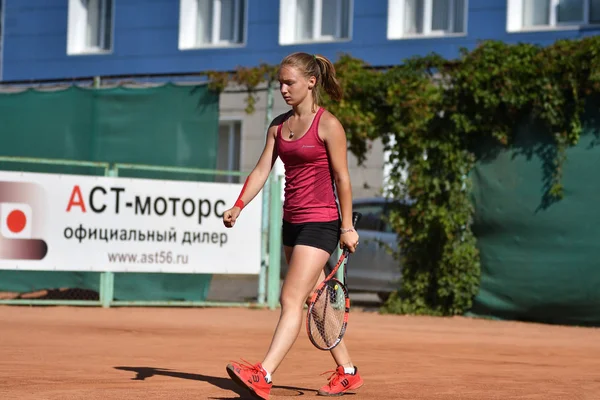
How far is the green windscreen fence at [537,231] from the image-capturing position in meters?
13.8

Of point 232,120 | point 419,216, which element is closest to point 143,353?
point 419,216

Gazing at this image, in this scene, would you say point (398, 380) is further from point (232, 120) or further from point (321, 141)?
point (232, 120)

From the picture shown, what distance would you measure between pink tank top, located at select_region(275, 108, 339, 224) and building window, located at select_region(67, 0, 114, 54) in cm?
1911

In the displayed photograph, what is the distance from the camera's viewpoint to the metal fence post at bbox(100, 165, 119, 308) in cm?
1459

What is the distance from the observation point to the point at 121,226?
14484 mm

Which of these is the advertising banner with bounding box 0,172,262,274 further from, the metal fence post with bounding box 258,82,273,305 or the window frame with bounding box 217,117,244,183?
the window frame with bounding box 217,117,244,183

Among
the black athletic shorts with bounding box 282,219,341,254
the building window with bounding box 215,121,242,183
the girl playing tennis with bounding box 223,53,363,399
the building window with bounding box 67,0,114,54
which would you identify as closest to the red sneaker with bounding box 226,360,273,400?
the girl playing tennis with bounding box 223,53,363,399

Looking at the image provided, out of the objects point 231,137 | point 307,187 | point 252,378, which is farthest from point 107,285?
point 231,137

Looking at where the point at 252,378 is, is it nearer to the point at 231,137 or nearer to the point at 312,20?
the point at 231,137

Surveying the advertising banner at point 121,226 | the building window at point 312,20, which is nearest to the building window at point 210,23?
the building window at point 312,20

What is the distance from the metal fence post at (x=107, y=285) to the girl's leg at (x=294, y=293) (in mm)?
7932

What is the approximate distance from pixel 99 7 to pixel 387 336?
609 inches

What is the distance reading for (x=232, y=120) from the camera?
2211 cm

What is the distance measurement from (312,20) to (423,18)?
224cm
